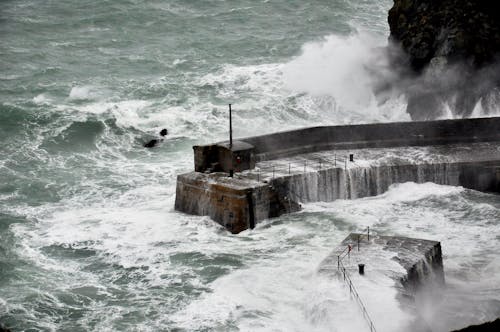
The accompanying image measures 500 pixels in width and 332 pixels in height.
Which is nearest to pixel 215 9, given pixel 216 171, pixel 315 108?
pixel 315 108

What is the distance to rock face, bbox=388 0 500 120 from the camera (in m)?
38.4

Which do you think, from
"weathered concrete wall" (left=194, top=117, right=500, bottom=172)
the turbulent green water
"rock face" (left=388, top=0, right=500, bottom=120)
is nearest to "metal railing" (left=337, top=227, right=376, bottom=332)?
the turbulent green water

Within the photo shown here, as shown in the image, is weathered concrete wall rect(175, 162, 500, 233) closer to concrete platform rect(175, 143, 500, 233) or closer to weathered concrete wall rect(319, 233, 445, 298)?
concrete platform rect(175, 143, 500, 233)

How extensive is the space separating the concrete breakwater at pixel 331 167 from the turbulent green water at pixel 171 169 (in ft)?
1.90

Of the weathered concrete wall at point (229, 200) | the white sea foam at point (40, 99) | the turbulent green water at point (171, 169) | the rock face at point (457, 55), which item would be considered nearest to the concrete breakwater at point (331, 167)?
the weathered concrete wall at point (229, 200)

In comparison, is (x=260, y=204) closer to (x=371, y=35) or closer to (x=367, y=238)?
(x=367, y=238)

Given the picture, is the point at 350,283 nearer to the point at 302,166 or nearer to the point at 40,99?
the point at 302,166

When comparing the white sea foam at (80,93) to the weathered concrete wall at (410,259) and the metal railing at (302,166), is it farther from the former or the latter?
the weathered concrete wall at (410,259)

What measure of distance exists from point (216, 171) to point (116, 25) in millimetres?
25921

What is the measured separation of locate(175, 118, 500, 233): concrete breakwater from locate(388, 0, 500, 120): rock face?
6.79 m

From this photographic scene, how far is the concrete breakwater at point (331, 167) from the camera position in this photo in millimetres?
26844

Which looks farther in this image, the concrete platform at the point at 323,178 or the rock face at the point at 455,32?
the rock face at the point at 455,32

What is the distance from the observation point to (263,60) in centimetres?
4744

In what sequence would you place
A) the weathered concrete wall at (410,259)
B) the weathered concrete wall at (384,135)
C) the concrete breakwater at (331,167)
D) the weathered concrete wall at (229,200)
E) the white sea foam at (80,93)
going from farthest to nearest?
1. the white sea foam at (80,93)
2. the weathered concrete wall at (384,135)
3. the concrete breakwater at (331,167)
4. the weathered concrete wall at (229,200)
5. the weathered concrete wall at (410,259)
